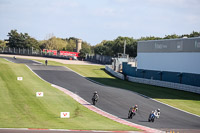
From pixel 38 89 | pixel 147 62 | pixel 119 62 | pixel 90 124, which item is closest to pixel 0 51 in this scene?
pixel 119 62

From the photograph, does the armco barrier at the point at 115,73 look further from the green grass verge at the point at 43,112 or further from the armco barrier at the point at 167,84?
the green grass verge at the point at 43,112

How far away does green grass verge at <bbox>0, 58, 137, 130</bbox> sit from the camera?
24.2 m

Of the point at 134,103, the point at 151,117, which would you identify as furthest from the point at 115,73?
the point at 151,117

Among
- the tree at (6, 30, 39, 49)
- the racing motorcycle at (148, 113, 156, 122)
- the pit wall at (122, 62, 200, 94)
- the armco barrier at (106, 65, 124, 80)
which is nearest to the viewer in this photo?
the racing motorcycle at (148, 113, 156, 122)

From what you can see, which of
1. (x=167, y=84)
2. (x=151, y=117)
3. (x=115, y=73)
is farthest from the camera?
(x=115, y=73)

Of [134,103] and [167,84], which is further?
[167,84]

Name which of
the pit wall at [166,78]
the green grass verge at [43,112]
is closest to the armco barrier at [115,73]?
the pit wall at [166,78]

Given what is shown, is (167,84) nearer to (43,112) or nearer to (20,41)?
(43,112)

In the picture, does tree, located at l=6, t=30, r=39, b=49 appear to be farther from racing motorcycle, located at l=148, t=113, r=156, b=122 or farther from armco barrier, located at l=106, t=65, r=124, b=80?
racing motorcycle, located at l=148, t=113, r=156, b=122

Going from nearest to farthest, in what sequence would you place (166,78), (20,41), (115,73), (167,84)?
(167,84) → (166,78) → (115,73) → (20,41)

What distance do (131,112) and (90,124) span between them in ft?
16.8

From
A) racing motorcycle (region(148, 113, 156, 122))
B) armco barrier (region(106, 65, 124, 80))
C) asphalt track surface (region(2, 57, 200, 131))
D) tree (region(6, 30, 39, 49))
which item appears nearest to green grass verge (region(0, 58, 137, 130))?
asphalt track surface (region(2, 57, 200, 131))

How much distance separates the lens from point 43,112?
28703 millimetres

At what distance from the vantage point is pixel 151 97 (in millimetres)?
41844
